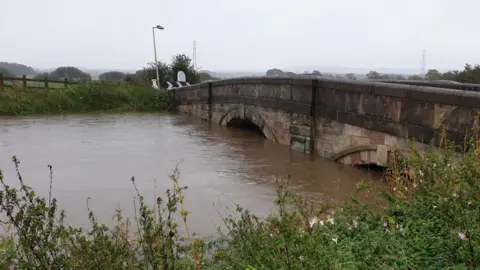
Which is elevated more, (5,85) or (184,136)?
(5,85)

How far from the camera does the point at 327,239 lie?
366cm

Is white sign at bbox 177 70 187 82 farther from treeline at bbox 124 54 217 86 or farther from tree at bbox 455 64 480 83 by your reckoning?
tree at bbox 455 64 480 83

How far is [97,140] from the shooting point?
12.8 meters

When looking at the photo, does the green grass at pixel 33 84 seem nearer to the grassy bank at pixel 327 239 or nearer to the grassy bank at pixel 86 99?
the grassy bank at pixel 86 99

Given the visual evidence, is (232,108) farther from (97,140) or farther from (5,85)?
(5,85)

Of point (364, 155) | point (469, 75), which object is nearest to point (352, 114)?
point (364, 155)

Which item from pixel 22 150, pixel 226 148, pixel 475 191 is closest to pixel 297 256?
pixel 475 191

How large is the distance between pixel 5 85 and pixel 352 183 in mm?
20327

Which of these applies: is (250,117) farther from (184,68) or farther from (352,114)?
(184,68)

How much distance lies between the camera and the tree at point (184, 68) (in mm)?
31953

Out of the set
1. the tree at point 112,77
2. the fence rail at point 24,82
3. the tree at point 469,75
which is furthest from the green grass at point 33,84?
the tree at point 469,75

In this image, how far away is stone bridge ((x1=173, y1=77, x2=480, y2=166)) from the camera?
6691 millimetres

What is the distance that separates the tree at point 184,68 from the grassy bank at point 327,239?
28.3 m

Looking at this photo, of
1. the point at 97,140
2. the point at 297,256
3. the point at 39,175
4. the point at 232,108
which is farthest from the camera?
the point at 232,108
